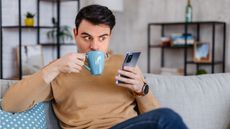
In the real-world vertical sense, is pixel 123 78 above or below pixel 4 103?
above

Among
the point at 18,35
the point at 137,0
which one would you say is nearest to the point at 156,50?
the point at 137,0

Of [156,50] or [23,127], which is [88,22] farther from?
[156,50]

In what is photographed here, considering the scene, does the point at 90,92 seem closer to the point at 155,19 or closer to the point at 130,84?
the point at 130,84

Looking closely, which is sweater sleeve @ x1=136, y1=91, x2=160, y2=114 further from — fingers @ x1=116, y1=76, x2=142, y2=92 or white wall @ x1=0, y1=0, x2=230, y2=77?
white wall @ x1=0, y1=0, x2=230, y2=77

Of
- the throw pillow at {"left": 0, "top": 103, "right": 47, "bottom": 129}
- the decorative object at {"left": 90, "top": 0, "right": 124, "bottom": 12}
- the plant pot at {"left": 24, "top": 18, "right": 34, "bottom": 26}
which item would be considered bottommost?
the throw pillow at {"left": 0, "top": 103, "right": 47, "bottom": 129}

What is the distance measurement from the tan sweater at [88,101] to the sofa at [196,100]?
18 centimetres

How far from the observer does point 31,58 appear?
13.4 ft

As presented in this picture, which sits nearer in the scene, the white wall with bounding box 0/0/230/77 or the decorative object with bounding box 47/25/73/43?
the white wall with bounding box 0/0/230/77

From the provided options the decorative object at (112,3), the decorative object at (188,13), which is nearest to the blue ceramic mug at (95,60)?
the decorative object at (112,3)

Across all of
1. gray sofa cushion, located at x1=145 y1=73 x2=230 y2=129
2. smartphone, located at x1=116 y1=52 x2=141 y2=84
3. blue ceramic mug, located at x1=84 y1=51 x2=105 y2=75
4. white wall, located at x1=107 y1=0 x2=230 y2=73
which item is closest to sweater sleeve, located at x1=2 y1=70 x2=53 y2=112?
blue ceramic mug, located at x1=84 y1=51 x2=105 y2=75

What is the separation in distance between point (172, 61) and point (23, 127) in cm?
314

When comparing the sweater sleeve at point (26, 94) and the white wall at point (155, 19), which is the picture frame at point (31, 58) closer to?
the white wall at point (155, 19)

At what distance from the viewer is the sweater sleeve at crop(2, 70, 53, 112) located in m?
1.60

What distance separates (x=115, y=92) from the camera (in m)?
1.78
